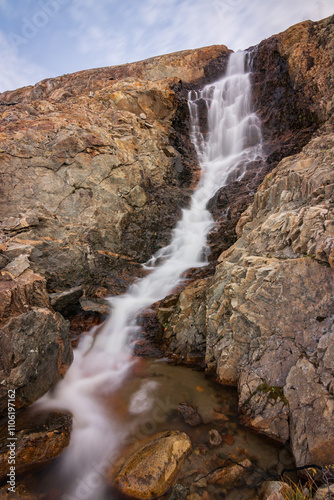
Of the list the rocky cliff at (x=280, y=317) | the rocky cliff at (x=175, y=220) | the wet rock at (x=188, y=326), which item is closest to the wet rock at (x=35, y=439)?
the rocky cliff at (x=175, y=220)

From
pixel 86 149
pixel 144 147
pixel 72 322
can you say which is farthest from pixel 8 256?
pixel 144 147

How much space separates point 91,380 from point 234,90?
2355cm

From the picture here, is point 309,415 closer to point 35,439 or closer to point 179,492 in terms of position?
point 179,492

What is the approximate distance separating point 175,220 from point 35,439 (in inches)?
448

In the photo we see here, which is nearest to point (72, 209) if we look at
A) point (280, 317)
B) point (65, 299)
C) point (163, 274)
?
point (65, 299)

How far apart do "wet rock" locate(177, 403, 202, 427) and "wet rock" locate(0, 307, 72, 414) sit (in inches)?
121

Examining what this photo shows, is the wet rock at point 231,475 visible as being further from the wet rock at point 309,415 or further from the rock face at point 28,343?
the rock face at point 28,343

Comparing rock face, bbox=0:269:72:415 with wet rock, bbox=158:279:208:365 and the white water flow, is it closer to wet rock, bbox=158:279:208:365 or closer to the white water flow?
the white water flow

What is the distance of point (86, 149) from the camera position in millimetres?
11320

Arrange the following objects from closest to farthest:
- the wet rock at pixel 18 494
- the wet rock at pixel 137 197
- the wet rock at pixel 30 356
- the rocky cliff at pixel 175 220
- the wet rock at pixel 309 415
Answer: the wet rock at pixel 309 415, the wet rock at pixel 18 494, the rocky cliff at pixel 175 220, the wet rock at pixel 30 356, the wet rock at pixel 137 197

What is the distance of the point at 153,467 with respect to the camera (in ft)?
11.2

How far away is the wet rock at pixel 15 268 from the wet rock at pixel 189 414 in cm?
507

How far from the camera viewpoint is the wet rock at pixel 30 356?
4730 mm

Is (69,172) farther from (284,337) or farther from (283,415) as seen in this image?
(283,415)
